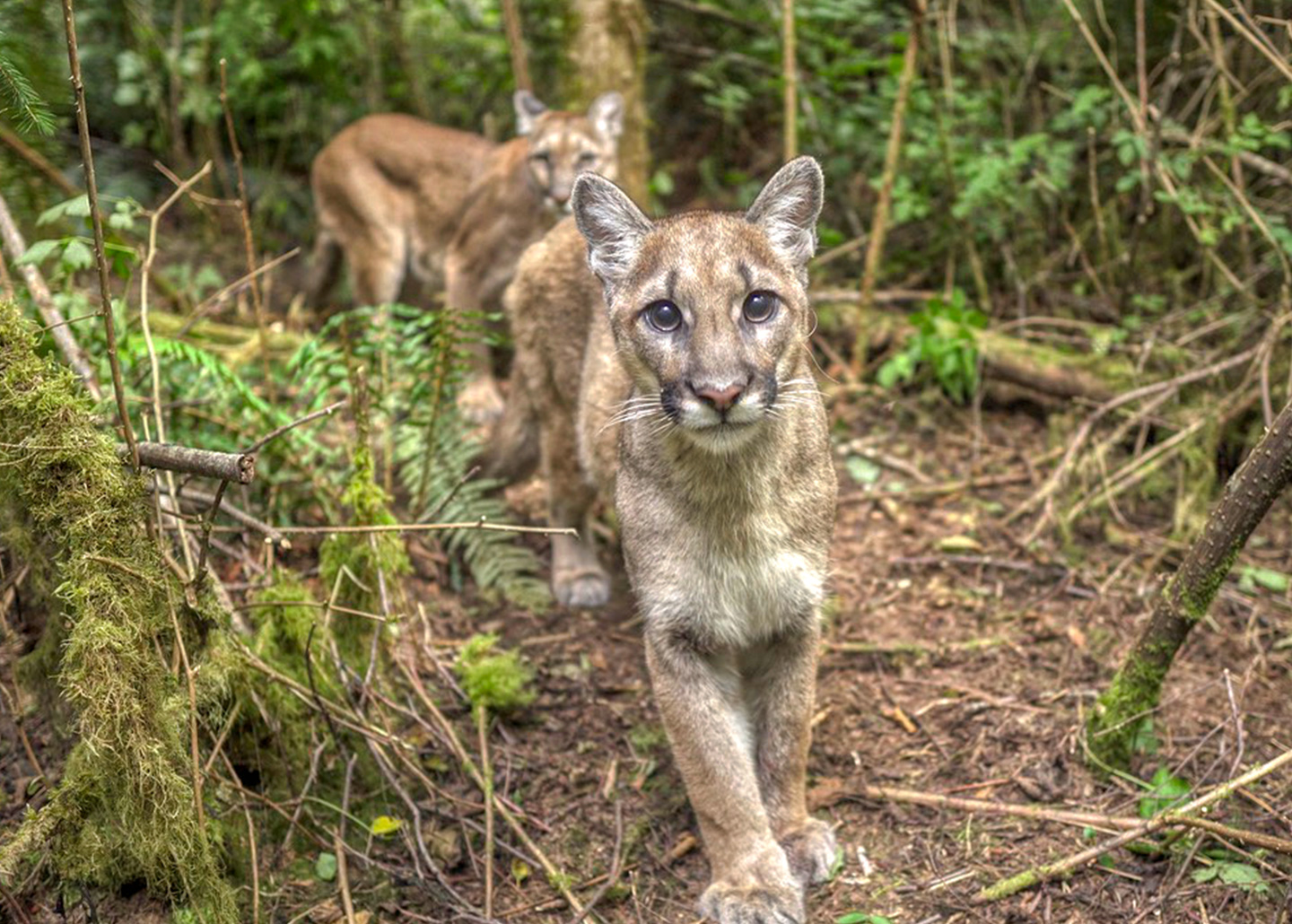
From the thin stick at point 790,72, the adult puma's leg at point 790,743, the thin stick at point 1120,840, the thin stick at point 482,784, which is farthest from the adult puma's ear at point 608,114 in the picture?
the thin stick at point 1120,840

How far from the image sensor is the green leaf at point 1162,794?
14.9ft

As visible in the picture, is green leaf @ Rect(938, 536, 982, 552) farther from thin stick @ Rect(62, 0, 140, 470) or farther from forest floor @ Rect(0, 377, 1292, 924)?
thin stick @ Rect(62, 0, 140, 470)

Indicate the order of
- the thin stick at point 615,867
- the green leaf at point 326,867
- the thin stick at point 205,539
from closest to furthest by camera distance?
the thin stick at point 205,539, the thin stick at point 615,867, the green leaf at point 326,867

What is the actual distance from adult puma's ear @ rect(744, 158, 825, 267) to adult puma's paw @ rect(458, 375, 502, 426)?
4.36 metres

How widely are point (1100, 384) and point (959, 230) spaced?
1.62 m

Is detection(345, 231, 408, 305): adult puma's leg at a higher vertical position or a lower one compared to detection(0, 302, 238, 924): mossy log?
lower

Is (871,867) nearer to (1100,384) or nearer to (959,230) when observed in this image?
(1100,384)

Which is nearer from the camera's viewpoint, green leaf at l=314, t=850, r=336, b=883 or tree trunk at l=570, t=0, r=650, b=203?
green leaf at l=314, t=850, r=336, b=883

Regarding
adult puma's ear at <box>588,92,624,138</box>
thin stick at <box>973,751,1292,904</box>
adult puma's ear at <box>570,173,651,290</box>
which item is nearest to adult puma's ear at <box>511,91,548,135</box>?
adult puma's ear at <box>588,92,624,138</box>

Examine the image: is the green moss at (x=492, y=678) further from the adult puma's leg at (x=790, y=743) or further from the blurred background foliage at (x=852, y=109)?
the blurred background foliage at (x=852, y=109)

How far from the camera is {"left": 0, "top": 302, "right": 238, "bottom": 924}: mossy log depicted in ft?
A: 12.2

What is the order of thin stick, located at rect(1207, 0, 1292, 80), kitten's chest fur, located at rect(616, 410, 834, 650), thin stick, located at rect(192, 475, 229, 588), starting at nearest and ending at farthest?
1. thin stick, located at rect(192, 475, 229, 588)
2. kitten's chest fur, located at rect(616, 410, 834, 650)
3. thin stick, located at rect(1207, 0, 1292, 80)

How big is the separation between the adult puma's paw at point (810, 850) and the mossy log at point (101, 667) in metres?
2.01

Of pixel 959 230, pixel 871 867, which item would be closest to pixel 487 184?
pixel 959 230
